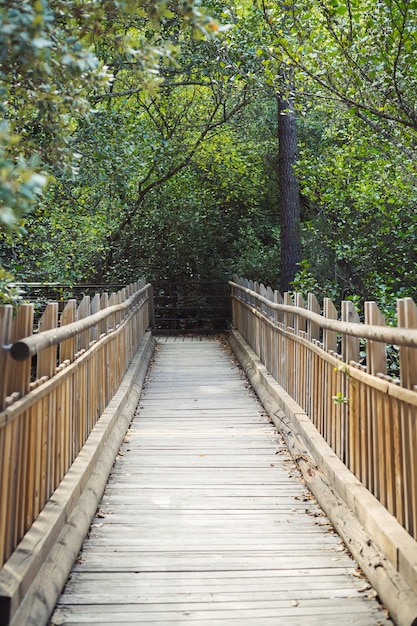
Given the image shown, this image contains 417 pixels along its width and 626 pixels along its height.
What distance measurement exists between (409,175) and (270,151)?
8920 mm

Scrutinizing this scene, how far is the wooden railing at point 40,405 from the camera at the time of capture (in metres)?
2.96

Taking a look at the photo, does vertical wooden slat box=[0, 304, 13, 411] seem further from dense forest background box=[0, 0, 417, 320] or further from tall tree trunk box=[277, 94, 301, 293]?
tall tree trunk box=[277, 94, 301, 293]

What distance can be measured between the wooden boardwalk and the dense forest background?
1.63 meters

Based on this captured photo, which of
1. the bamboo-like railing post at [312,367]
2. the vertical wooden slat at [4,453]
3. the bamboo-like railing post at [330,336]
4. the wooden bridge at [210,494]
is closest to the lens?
the vertical wooden slat at [4,453]

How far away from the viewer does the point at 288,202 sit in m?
13.2

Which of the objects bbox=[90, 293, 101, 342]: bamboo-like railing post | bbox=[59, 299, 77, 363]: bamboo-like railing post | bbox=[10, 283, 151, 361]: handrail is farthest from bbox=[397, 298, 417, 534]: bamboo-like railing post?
bbox=[90, 293, 101, 342]: bamboo-like railing post

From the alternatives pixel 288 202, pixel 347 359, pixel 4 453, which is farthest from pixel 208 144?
pixel 4 453

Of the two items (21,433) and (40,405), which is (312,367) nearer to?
(40,405)

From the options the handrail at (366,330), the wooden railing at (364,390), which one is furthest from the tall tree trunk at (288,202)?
the handrail at (366,330)

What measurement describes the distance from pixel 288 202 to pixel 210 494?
9.05 metres

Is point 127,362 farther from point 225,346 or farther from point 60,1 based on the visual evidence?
point 60,1

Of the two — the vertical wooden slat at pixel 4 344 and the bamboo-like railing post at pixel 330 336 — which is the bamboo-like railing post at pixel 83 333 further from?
the vertical wooden slat at pixel 4 344

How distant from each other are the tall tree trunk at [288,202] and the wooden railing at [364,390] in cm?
546

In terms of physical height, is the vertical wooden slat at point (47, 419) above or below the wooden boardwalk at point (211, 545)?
above
